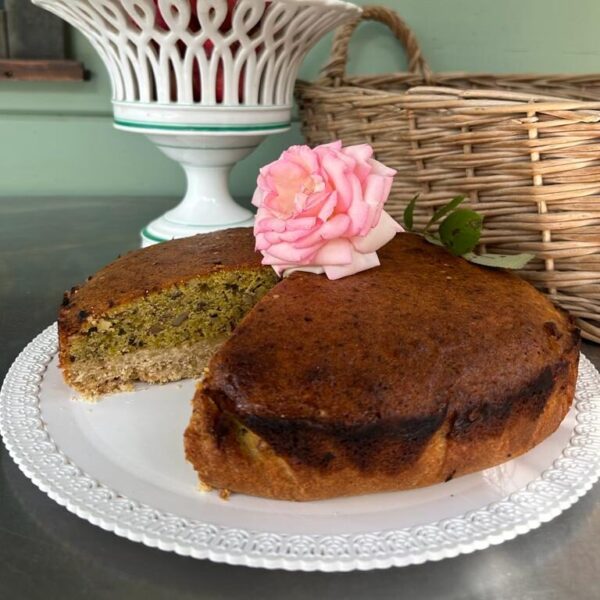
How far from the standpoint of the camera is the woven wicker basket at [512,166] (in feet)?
2.92

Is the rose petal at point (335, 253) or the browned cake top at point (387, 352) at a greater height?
the rose petal at point (335, 253)

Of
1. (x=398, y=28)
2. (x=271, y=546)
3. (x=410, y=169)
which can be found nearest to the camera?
(x=271, y=546)

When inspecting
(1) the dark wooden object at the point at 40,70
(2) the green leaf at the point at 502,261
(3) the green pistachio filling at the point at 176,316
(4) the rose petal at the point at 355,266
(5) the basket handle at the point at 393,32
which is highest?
(5) the basket handle at the point at 393,32

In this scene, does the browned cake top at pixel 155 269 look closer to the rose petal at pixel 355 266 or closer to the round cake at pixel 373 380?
the round cake at pixel 373 380

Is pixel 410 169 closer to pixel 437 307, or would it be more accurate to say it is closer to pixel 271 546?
pixel 437 307

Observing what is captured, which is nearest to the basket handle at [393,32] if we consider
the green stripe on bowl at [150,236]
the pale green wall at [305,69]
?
the pale green wall at [305,69]

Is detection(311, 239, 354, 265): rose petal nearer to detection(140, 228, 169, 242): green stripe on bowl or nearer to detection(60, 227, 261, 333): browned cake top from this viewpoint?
detection(60, 227, 261, 333): browned cake top

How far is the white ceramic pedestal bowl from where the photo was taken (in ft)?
3.33

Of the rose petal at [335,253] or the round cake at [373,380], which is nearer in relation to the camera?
the round cake at [373,380]

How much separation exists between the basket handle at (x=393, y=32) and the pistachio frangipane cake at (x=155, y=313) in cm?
65

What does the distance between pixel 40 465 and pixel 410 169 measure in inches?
28.5

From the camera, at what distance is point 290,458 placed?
64cm

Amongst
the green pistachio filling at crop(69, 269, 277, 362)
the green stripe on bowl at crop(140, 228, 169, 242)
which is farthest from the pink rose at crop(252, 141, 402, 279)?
the green stripe on bowl at crop(140, 228, 169, 242)

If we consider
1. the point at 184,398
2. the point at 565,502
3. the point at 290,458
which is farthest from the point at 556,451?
the point at 184,398
